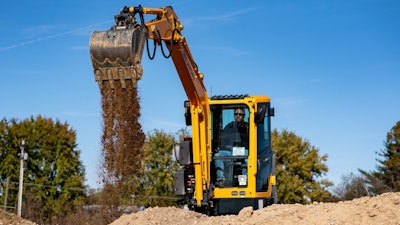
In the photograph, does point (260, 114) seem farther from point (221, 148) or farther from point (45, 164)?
point (45, 164)

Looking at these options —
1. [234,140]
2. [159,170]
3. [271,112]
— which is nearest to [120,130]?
[271,112]

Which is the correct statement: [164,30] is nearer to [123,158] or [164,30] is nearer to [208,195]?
[208,195]

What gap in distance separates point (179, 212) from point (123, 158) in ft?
33.3

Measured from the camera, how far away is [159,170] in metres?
43.8

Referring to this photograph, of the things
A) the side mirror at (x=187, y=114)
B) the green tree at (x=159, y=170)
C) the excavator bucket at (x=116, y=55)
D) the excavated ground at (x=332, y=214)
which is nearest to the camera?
the excavated ground at (x=332, y=214)

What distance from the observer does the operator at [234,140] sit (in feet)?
47.5

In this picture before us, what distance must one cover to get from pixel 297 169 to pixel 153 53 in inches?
1359

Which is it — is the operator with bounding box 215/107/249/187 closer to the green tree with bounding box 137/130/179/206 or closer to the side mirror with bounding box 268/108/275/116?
the side mirror with bounding box 268/108/275/116

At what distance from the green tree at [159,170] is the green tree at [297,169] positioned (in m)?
6.76

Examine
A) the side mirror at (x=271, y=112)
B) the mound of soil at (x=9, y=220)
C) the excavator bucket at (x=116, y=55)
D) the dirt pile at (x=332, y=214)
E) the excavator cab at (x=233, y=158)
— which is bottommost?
the mound of soil at (x=9, y=220)

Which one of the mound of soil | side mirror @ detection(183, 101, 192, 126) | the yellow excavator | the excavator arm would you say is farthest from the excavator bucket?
the mound of soil

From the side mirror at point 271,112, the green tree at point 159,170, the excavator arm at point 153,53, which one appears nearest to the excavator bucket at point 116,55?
the excavator arm at point 153,53

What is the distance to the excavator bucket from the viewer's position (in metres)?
10.5

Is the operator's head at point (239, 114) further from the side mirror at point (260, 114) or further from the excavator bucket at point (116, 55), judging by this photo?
the excavator bucket at point (116, 55)
